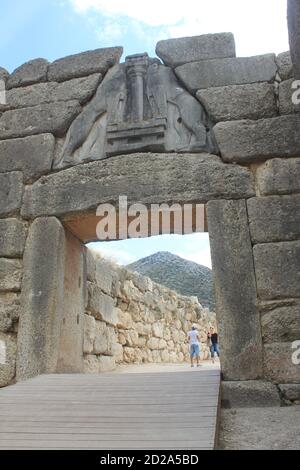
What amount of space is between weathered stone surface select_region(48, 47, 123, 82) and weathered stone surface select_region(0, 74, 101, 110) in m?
0.08

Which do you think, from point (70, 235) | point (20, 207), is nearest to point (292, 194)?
point (70, 235)

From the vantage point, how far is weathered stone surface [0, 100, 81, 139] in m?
4.80

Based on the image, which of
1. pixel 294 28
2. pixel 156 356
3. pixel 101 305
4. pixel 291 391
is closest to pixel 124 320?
pixel 101 305

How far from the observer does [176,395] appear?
2.89 meters

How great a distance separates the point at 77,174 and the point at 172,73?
4.70 ft

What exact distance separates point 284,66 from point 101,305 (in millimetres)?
3622

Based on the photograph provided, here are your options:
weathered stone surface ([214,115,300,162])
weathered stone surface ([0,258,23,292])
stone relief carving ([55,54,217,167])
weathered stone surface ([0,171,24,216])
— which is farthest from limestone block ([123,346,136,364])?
weathered stone surface ([214,115,300,162])

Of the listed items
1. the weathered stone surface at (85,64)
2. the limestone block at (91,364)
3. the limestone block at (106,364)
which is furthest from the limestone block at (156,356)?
the weathered stone surface at (85,64)

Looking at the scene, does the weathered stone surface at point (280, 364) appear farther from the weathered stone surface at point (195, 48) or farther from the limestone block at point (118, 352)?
the limestone block at point (118, 352)

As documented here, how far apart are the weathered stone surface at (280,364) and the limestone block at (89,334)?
247 centimetres

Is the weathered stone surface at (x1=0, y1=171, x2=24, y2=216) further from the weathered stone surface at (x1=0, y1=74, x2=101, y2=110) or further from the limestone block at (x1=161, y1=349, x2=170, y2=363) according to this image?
the limestone block at (x1=161, y1=349, x2=170, y2=363)

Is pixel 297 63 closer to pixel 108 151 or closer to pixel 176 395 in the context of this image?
pixel 108 151

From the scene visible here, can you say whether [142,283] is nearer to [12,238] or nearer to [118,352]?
[118,352]

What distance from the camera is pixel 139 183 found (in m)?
4.23
